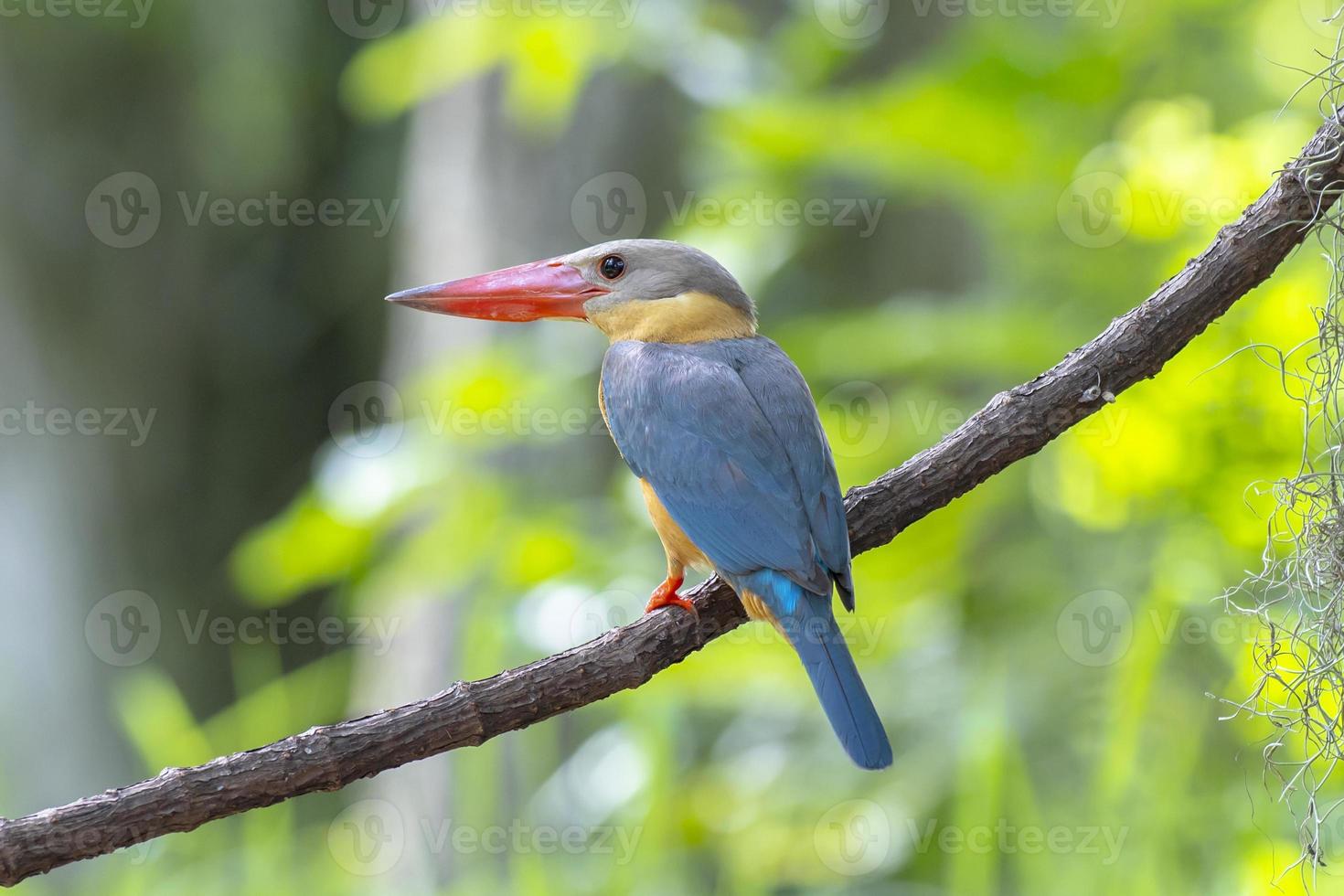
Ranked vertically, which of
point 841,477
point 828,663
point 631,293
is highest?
point 631,293

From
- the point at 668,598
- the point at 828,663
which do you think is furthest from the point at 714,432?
the point at 828,663

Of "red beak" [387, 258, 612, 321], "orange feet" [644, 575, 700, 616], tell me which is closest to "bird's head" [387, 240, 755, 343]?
"red beak" [387, 258, 612, 321]

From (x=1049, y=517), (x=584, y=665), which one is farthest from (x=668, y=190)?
(x=584, y=665)

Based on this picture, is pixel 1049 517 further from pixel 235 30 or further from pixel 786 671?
pixel 235 30

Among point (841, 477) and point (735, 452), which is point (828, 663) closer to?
point (735, 452)

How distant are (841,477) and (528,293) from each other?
35.4 inches

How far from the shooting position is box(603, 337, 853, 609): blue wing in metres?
1.88

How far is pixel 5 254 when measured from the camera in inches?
198

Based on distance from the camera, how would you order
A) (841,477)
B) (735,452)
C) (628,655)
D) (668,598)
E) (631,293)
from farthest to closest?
(841,477), (631,293), (735,452), (668,598), (628,655)

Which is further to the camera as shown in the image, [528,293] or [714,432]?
[528,293]

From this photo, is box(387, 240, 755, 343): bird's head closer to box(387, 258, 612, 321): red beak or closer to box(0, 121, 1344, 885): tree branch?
box(387, 258, 612, 321): red beak

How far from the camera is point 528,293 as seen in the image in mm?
2285

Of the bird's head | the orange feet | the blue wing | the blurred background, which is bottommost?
the blurred background

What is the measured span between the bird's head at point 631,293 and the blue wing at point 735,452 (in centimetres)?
5
